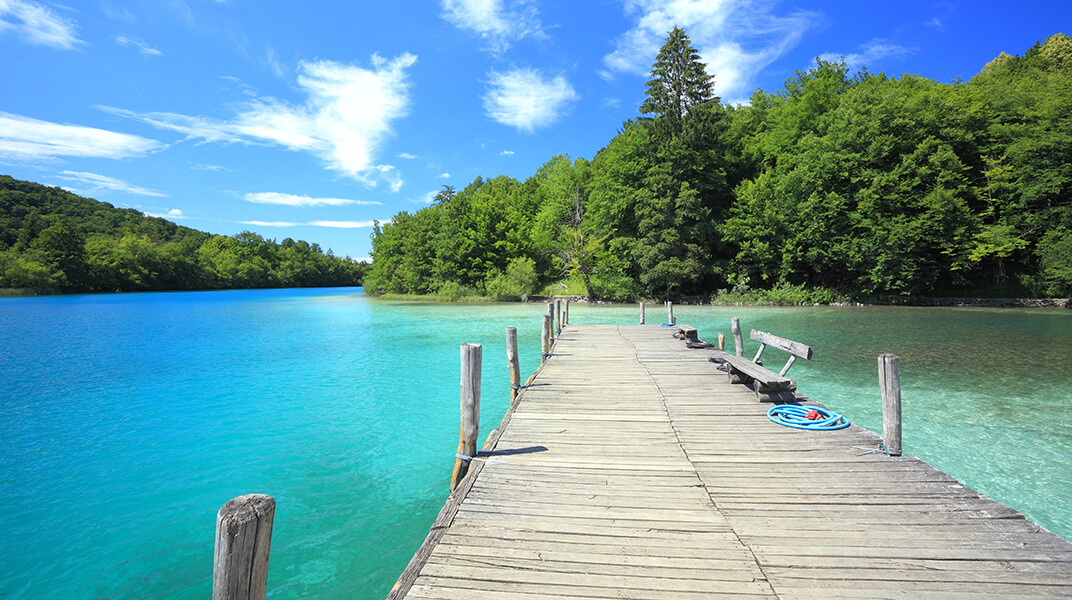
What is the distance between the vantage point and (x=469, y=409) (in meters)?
5.08

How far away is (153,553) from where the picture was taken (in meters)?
5.10

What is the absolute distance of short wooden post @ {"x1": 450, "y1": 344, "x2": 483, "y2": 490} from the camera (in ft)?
16.2

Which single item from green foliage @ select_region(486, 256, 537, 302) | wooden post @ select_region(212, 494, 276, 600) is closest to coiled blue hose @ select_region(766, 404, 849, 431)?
wooden post @ select_region(212, 494, 276, 600)

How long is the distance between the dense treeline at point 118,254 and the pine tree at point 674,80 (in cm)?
8474

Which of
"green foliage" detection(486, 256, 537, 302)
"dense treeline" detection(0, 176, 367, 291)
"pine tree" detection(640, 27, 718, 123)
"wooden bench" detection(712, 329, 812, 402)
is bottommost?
"wooden bench" detection(712, 329, 812, 402)

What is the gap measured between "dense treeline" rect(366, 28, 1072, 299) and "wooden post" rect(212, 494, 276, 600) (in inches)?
1386

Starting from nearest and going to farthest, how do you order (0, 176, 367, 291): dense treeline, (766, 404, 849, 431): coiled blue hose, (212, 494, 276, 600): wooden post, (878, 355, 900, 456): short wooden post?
1. (212, 494, 276, 600): wooden post
2. (878, 355, 900, 456): short wooden post
3. (766, 404, 849, 431): coiled blue hose
4. (0, 176, 367, 291): dense treeline

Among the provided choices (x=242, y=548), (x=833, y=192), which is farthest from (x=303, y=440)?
(x=833, y=192)

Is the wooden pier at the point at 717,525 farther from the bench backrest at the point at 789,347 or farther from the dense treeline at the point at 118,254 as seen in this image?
the dense treeline at the point at 118,254

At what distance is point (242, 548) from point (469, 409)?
10.9 feet

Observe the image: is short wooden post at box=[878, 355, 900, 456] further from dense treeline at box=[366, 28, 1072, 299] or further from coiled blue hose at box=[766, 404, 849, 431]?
dense treeline at box=[366, 28, 1072, 299]

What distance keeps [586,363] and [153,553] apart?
7824 mm

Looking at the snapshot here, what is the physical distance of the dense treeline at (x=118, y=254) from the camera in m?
66.6

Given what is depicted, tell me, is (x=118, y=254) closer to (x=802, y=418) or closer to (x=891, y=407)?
(x=802, y=418)
